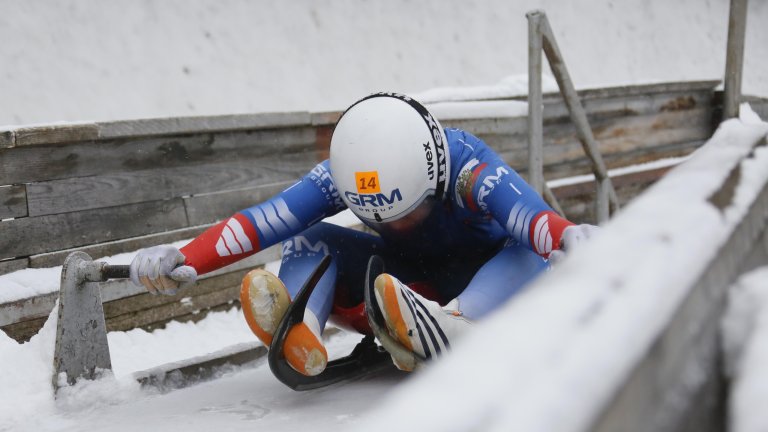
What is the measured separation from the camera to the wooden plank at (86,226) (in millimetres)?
2961

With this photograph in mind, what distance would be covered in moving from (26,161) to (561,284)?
2702 mm

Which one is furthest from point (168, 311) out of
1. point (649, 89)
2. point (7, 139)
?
point (649, 89)

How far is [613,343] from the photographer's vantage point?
608 mm

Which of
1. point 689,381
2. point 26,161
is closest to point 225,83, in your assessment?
point 26,161

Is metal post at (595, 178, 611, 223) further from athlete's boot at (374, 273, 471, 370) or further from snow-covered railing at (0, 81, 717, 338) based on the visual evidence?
athlete's boot at (374, 273, 471, 370)

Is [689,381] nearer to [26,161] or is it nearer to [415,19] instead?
[26,161]

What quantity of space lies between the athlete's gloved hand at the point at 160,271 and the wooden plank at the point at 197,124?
1.07 m

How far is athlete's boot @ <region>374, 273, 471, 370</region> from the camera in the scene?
6.04ft

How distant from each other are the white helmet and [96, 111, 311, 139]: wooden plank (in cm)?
128

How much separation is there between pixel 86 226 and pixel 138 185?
0.91 ft

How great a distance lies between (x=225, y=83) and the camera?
7.02 meters

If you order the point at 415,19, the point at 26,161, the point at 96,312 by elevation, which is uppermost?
the point at 415,19

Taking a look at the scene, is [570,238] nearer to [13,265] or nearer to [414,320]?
[414,320]

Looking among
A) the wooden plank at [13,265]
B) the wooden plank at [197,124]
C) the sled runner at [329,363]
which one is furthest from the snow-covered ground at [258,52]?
the sled runner at [329,363]
